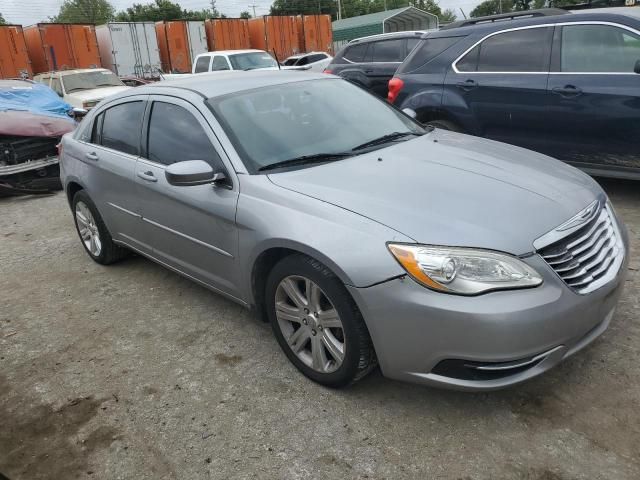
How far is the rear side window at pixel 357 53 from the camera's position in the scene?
34.5 feet

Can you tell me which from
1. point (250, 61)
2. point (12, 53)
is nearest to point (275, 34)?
point (250, 61)

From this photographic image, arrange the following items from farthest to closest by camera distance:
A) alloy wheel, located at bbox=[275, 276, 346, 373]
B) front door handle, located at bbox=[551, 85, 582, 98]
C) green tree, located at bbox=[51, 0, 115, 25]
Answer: green tree, located at bbox=[51, 0, 115, 25] → front door handle, located at bbox=[551, 85, 582, 98] → alloy wheel, located at bbox=[275, 276, 346, 373]

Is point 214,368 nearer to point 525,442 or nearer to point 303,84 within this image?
point 525,442

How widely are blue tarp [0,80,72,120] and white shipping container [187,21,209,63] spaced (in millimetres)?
15428

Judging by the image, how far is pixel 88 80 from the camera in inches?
516

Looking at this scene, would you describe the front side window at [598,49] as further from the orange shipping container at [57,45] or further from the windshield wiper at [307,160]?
the orange shipping container at [57,45]

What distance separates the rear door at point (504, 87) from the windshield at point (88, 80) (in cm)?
982

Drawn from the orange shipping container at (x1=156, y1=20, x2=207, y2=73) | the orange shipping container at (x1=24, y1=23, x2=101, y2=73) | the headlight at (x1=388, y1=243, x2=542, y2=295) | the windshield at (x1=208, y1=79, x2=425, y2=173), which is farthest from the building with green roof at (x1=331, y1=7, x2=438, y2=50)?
the headlight at (x1=388, y1=243, x2=542, y2=295)

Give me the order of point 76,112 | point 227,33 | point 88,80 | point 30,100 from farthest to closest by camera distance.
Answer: point 227,33 → point 88,80 → point 76,112 → point 30,100

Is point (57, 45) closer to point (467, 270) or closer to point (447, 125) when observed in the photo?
point (447, 125)

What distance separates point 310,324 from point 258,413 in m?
0.51

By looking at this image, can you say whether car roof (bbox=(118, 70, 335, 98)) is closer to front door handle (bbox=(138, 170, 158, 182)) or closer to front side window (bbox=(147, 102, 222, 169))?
front side window (bbox=(147, 102, 222, 169))

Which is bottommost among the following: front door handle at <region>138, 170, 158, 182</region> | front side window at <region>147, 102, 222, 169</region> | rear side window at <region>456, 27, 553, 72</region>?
front door handle at <region>138, 170, 158, 182</region>

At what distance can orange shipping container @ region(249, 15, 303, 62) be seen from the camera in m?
25.7
